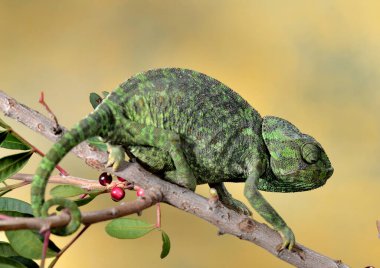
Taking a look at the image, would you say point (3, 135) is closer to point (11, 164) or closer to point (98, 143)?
point (11, 164)

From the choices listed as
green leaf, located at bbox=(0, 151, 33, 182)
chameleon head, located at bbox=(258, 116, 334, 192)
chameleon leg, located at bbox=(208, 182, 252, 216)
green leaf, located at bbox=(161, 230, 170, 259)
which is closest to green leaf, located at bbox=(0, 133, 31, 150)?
green leaf, located at bbox=(0, 151, 33, 182)

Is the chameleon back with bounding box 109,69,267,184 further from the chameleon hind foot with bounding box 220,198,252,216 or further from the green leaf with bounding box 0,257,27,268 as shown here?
the green leaf with bounding box 0,257,27,268

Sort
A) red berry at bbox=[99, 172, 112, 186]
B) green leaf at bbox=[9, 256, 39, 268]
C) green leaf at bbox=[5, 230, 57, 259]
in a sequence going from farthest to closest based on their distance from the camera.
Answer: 1. red berry at bbox=[99, 172, 112, 186]
2. green leaf at bbox=[9, 256, 39, 268]
3. green leaf at bbox=[5, 230, 57, 259]

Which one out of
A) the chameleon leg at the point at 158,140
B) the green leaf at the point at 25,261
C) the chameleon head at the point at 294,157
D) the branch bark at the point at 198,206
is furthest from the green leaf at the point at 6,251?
the chameleon head at the point at 294,157

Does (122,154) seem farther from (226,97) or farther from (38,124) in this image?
(226,97)

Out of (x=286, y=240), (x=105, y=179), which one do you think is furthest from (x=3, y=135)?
(x=286, y=240)

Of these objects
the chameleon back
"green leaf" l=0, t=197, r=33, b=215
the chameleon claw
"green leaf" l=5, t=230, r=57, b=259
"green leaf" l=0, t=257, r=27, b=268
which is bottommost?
"green leaf" l=0, t=257, r=27, b=268

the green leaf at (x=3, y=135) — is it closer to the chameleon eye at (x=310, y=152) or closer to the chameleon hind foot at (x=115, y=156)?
the chameleon hind foot at (x=115, y=156)
